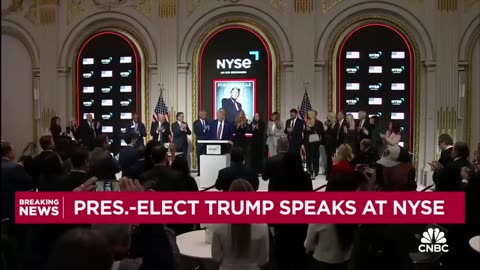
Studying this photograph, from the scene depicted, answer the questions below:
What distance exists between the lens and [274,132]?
12.7 m

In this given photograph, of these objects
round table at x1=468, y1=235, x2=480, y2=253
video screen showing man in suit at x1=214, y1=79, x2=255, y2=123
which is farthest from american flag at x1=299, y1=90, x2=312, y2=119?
round table at x1=468, y1=235, x2=480, y2=253

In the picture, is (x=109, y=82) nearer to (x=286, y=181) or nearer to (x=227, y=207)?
(x=286, y=181)

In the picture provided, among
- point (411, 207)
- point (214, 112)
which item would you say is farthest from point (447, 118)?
point (411, 207)

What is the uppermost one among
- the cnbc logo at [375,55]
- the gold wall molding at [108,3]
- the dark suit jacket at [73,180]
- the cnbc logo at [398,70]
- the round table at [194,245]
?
the gold wall molding at [108,3]

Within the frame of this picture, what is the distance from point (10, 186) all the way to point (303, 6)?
32.4 feet

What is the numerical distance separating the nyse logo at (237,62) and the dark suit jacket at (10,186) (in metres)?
9.37

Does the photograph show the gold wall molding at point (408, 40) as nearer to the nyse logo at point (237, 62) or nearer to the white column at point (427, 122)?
the white column at point (427, 122)

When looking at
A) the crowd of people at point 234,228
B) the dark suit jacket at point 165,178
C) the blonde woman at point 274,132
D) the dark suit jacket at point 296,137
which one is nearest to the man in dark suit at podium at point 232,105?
the blonde woman at point 274,132

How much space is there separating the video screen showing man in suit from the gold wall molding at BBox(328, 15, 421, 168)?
200 centimetres

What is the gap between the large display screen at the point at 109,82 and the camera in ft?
47.2

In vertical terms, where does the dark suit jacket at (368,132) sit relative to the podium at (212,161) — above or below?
above

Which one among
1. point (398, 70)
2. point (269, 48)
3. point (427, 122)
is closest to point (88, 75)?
point (269, 48)

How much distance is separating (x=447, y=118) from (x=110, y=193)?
10.5 meters

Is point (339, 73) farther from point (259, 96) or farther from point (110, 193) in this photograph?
point (110, 193)
